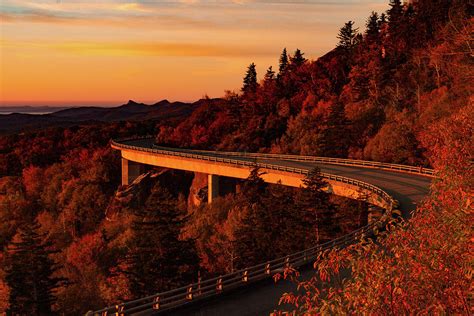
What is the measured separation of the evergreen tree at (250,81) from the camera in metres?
105

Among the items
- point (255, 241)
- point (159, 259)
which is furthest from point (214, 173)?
point (159, 259)

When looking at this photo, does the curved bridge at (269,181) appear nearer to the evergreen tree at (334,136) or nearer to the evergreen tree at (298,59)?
the evergreen tree at (334,136)

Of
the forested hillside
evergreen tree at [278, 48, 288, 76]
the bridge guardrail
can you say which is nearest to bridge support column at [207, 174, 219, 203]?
the forested hillside

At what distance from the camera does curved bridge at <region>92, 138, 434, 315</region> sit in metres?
16.9

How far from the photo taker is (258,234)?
1443 inches

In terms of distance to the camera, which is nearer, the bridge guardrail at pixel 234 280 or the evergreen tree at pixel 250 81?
the bridge guardrail at pixel 234 280

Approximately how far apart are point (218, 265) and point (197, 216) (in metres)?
16.6

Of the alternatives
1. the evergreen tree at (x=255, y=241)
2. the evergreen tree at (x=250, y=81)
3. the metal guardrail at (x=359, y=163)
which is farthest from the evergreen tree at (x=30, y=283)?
the evergreen tree at (x=250, y=81)

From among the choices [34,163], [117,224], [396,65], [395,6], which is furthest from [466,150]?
[34,163]

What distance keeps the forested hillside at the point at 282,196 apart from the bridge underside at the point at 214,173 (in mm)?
2047

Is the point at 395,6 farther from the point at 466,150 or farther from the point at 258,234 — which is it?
the point at 466,150

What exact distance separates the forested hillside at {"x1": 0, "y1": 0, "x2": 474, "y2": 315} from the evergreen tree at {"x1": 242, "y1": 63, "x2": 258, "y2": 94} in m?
0.41

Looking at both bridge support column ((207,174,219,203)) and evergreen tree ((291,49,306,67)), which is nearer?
bridge support column ((207,174,219,203))

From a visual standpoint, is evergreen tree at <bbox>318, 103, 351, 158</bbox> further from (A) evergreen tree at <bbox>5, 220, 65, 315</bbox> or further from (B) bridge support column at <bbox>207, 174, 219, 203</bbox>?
(A) evergreen tree at <bbox>5, 220, 65, 315</bbox>
